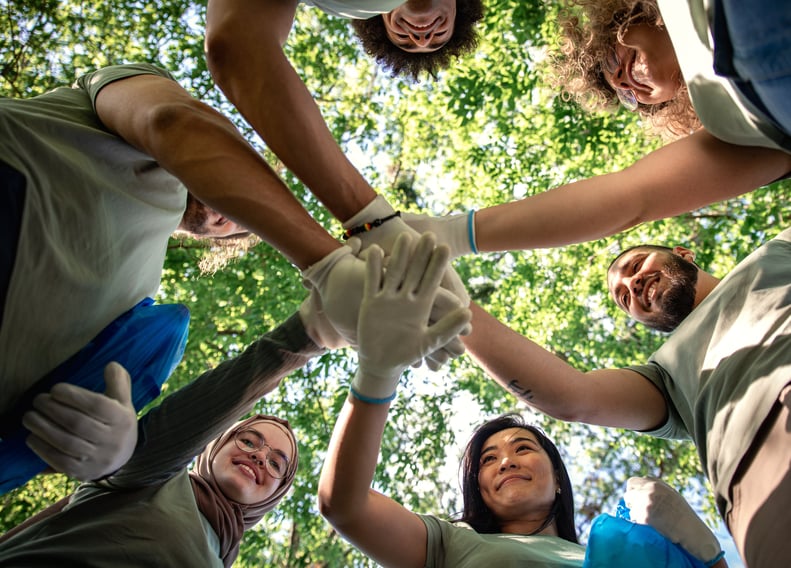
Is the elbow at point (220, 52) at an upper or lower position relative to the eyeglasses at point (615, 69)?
lower

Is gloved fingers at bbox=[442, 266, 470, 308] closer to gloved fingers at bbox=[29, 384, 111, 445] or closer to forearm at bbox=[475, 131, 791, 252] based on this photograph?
forearm at bbox=[475, 131, 791, 252]

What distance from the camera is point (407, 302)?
121 centimetres

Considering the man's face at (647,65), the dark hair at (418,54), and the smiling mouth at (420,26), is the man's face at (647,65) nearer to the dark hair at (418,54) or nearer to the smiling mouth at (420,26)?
the smiling mouth at (420,26)

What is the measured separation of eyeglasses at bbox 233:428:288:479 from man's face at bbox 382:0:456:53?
6.04 ft

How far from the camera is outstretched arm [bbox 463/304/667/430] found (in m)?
1.72

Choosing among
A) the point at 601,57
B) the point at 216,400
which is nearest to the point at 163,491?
the point at 216,400

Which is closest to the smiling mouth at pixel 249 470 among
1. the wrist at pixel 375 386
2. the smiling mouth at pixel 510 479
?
the smiling mouth at pixel 510 479

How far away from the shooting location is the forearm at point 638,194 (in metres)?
1.54

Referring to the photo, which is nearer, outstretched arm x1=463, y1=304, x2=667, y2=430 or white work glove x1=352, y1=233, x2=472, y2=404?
white work glove x1=352, y1=233, x2=472, y2=404

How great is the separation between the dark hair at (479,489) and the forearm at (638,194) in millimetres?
1237

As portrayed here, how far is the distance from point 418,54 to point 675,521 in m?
2.29

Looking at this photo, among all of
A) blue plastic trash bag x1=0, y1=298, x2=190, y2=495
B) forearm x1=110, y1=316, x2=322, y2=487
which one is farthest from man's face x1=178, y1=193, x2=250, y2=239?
forearm x1=110, y1=316, x2=322, y2=487

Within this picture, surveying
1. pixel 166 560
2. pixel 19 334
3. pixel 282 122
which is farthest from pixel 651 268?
pixel 19 334

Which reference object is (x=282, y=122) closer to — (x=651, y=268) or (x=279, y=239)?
(x=279, y=239)
